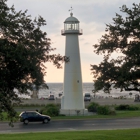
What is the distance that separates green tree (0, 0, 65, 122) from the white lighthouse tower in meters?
25.1

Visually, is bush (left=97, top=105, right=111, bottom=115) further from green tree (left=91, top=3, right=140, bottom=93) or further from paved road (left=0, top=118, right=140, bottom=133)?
green tree (left=91, top=3, right=140, bottom=93)

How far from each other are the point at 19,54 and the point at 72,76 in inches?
1067

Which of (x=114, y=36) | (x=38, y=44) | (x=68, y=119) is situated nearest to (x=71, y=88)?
(x=68, y=119)

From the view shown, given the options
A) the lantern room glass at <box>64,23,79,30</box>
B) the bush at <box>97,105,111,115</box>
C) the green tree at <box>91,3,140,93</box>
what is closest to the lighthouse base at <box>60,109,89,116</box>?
the bush at <box>97,105,111,115</box>

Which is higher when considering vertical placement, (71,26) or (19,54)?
(71,26)

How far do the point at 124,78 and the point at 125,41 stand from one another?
2.18 meters

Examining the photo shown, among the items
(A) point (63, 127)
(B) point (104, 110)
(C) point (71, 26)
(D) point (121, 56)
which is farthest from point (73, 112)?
(D) point (121, 56)

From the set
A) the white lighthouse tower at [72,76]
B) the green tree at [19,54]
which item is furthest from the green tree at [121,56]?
the white lighthouse tower at [72,76]

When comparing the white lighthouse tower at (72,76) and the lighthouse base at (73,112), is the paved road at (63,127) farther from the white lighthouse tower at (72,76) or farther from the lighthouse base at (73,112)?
the white lighthouse tower at (72,76)

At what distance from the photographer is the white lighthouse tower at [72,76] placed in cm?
3969

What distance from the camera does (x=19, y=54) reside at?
12664 mm

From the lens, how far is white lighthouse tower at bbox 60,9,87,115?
39688 millimetres

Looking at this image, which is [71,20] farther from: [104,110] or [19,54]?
[19,54]

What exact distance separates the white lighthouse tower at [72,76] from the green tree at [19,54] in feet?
82.4
